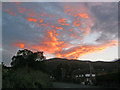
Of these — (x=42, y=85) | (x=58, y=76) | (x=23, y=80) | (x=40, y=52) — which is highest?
(x=40, y=52)

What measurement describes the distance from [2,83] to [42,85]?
648 centimetres

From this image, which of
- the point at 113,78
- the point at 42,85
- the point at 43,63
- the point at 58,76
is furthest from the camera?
the point at 58,76

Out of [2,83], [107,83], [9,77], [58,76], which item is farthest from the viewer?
[58,76]

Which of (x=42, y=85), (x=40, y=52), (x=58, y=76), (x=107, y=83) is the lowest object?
(x=58, y=76)

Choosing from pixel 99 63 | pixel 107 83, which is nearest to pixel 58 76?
pixel 99 63

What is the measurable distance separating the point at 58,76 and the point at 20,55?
101 ft

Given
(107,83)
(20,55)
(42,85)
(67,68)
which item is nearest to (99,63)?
(67,68)

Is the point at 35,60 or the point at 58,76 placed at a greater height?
the point at 35,60

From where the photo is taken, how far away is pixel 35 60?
2245 inches

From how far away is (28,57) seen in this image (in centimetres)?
5756

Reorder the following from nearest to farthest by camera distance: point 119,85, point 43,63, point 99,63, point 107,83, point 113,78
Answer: point 119,85 → point 113,78 → point 107,83 → point 43,63 → point 99,63

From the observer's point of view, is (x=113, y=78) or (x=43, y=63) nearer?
(x=113, y=78)

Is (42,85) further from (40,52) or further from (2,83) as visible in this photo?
(40,52)

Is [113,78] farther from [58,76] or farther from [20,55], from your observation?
[58,76]
